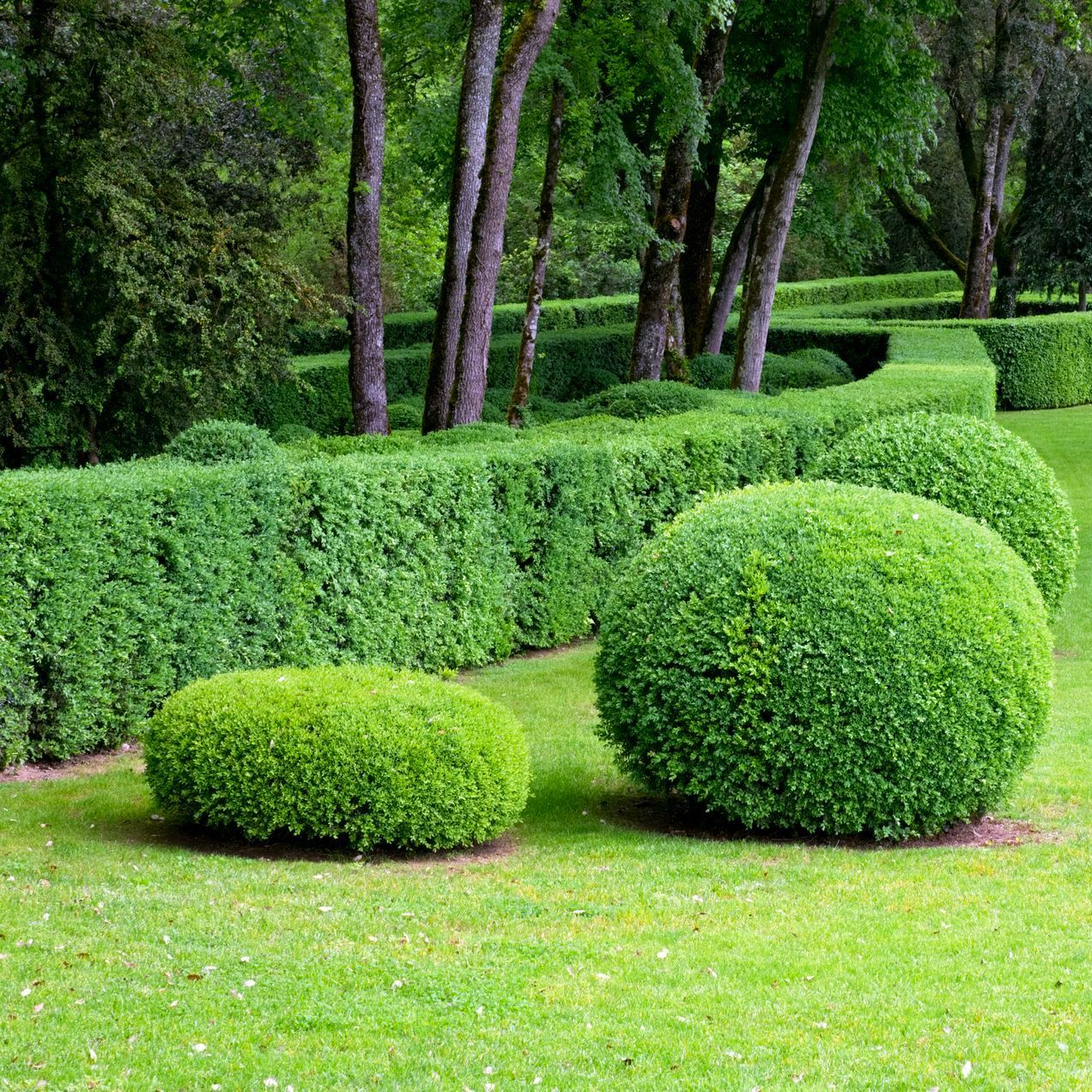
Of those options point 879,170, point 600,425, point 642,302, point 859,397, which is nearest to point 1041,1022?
point 600,425

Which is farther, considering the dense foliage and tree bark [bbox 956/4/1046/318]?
tree bark [bbox 956/4/1046/318]

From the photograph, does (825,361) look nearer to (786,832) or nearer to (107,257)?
(107,257)

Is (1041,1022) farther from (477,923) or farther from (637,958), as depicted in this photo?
(477,923)

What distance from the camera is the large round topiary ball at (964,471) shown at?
11109mm

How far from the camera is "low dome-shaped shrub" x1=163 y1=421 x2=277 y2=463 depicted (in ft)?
33.0

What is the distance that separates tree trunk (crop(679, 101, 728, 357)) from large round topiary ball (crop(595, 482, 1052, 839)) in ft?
67.3

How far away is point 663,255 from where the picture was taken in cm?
2153

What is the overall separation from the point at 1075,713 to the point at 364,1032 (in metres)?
7.72

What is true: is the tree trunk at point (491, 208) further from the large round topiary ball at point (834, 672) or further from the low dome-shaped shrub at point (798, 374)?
the low dome-shaped shrub at point (798, 374)

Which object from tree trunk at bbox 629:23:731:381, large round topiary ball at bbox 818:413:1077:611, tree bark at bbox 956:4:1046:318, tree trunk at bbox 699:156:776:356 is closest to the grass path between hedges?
large round topiary ball at bbox 818:413:1077:611

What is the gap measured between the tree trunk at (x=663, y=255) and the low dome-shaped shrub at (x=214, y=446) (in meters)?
12.5

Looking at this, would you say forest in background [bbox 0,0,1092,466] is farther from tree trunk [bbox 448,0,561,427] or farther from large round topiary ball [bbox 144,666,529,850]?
large round topiary ball [bbox 144,666,529,850]

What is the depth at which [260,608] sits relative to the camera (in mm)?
9617

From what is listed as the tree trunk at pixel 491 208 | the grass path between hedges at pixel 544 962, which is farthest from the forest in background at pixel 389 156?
the grass path between hedges at pixel 544 962
